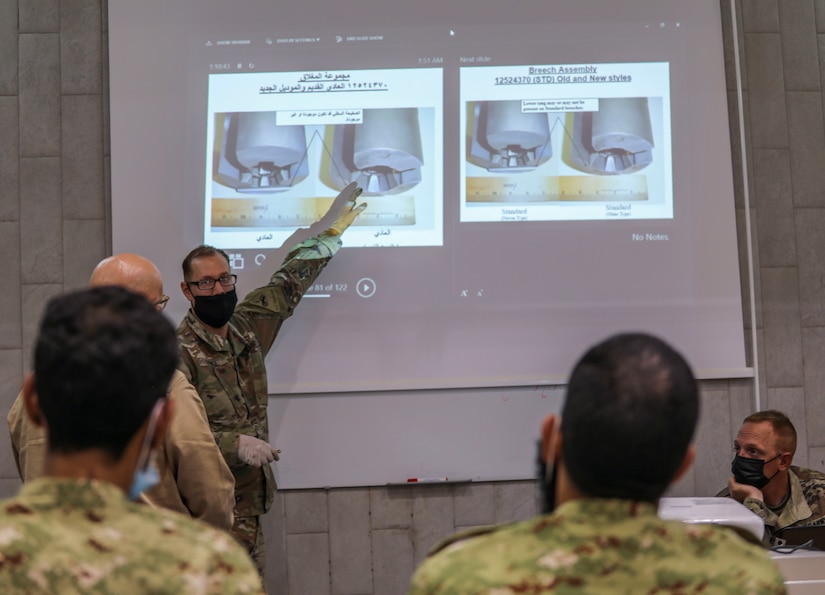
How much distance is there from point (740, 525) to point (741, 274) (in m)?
2.00

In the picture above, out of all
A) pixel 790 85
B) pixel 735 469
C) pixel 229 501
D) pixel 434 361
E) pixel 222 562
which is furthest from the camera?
pixel 790 85

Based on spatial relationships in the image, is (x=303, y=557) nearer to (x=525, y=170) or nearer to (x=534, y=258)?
(x=534, y=258)

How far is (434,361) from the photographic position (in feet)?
12.8

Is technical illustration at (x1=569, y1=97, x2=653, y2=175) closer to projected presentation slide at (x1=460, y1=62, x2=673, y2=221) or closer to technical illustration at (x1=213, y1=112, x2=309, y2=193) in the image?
projected presentation slide at (x1=460, y1=62, x2=673, y2=221)

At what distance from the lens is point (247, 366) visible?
3379 mm

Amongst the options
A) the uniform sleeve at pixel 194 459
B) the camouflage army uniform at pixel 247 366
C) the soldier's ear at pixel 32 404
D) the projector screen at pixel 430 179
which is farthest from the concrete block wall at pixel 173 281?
the soldier's ear at pixel 32 404

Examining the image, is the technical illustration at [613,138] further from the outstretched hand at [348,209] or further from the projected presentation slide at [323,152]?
the outstretched hand at [348,209]

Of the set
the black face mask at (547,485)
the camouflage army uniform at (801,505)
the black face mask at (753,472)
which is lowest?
the camouflage army uniform at (801,505)

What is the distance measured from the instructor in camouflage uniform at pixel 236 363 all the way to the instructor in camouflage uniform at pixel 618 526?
211 cm

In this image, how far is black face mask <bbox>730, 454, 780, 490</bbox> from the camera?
10.1 feet

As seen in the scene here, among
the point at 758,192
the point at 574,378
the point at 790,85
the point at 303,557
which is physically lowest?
the point at 303,557

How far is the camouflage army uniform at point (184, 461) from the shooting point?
214cm

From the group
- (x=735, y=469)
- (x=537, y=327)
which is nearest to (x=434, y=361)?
(x=537, y=327)

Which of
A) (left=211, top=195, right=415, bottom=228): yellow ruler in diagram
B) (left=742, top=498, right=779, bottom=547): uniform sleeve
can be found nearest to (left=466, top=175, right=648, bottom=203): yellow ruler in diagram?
(left=211, top=195, right=415, bottom=228): yellow ruler in diagram
